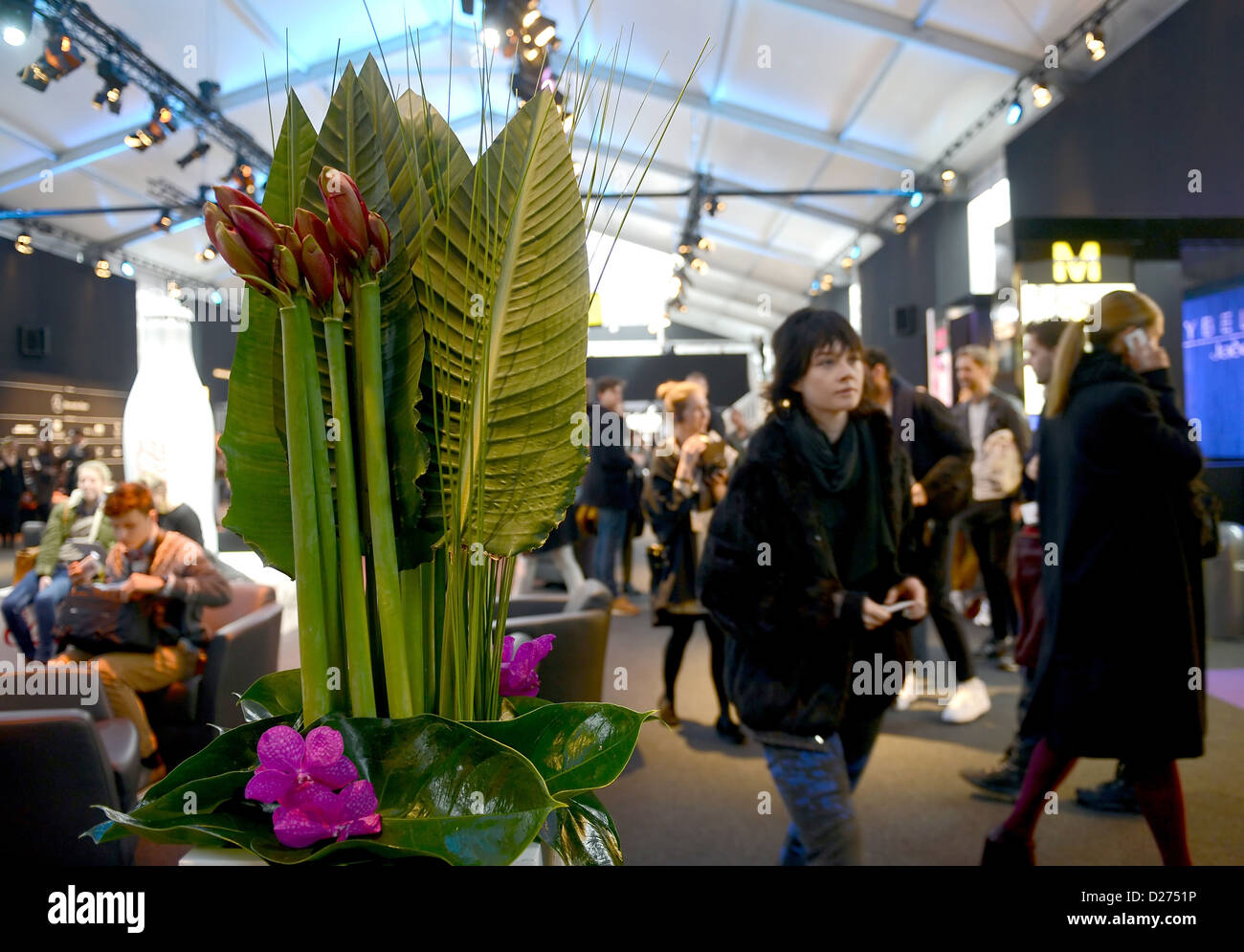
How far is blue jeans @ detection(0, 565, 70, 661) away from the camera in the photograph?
3.67m

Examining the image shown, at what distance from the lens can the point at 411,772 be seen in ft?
1.45

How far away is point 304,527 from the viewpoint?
456 millimetres

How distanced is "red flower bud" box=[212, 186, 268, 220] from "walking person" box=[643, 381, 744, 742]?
127 inches

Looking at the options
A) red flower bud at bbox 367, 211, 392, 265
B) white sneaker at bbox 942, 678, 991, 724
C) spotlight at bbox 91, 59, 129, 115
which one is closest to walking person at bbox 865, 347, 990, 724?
white sneaker at bbox 942, 678, 991, 724

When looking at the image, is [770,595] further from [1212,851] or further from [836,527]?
[1212,851]

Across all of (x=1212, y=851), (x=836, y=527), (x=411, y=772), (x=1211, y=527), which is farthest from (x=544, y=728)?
(x=1212, y=851)

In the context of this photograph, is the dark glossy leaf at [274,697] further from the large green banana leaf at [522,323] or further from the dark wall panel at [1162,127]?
the dark wall panel at [1162,127]

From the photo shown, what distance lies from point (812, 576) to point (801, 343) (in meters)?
0.50

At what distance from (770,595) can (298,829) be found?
1288 mm

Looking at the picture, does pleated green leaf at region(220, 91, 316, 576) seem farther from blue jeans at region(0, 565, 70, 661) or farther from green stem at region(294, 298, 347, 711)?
blue jeans at region(0, 565, 70, 661)

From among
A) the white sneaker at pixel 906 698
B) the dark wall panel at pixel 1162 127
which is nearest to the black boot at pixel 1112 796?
the white sneaker at pixel 906 698

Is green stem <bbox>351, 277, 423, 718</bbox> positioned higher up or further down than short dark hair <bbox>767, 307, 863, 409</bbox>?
further down

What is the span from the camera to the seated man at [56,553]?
3410mm

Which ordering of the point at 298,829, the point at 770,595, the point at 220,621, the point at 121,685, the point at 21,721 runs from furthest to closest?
the point at 220,621, the point at 121,685, the point at 21,721, the point at 770,595, the point at 298,829
